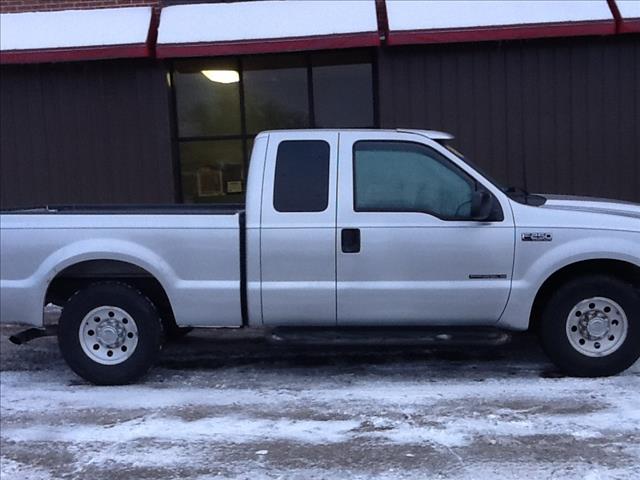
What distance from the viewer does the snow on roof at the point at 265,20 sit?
31.4 feet

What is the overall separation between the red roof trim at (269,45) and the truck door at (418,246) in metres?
4.10

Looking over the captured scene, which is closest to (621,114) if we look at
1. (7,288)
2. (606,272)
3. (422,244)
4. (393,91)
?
(393,91)

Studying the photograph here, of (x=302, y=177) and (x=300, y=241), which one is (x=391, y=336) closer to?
(x=300, y=241)

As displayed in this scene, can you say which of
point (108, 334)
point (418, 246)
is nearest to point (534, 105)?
point (418, 246)

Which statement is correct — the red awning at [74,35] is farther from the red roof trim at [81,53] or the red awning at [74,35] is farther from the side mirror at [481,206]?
the side mirror at [481,206]

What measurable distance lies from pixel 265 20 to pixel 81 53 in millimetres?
2431

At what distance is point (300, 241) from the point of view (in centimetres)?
567

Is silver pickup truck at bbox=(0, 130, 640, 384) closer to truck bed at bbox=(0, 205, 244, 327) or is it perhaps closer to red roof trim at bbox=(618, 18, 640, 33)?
truck bed at bbox=(0, 205, 244, 327)

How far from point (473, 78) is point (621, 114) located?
2.04m

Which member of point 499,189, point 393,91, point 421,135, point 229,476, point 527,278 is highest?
point 393,91

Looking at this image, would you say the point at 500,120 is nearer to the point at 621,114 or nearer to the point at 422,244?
the point at 621,114

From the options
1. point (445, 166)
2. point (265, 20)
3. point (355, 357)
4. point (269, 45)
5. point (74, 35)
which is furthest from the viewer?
point (74, 35)

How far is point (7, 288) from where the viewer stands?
5895mm

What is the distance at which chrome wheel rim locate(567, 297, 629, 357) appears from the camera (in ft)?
18.4
